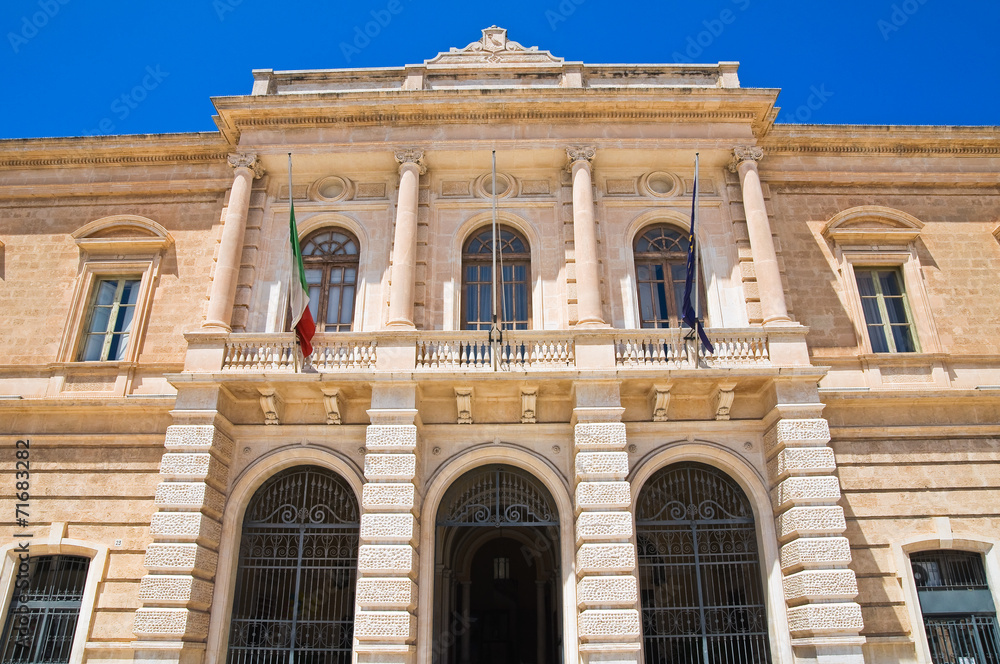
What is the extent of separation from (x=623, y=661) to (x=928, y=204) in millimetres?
Result: 11973

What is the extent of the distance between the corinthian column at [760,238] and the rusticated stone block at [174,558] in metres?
11.0

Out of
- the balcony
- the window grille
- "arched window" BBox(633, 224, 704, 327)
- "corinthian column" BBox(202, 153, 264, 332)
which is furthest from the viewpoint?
"arched window" BBox(633, 224, 704, 327)

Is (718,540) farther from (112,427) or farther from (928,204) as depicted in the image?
(112,427)

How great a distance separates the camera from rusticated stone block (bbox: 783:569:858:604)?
1151 centimetres

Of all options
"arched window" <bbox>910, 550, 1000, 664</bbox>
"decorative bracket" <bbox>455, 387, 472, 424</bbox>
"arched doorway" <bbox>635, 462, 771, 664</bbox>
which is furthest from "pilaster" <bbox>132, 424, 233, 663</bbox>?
"arched window" <bbox>910, 550, 1000, 664</bbox>

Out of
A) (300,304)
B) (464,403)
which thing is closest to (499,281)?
(464,403)

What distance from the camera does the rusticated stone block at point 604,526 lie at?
468 inches

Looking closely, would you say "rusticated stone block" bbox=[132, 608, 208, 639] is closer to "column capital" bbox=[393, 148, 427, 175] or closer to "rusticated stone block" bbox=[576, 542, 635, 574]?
"rusticated stone block" bbox=[576, 542, 635, 574]

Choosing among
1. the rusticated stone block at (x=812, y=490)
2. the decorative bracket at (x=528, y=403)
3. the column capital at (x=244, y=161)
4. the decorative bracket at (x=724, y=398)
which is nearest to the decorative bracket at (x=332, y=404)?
the decorative bracket at (x=528, y=403)

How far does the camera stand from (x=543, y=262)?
15.1 meters

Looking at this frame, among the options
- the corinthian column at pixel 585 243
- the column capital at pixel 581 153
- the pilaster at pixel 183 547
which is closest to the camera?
the pilaster at pixel 183 547

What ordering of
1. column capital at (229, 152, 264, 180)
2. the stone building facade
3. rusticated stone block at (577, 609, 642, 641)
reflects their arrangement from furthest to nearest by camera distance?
column capital at (229, 152, 264, 180), the stone building facade, rusticated stone block at (577, 609, 642, 641)

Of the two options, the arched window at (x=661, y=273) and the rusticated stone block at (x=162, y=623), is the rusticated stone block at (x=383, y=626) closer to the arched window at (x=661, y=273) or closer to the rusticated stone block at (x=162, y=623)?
the rusticated stone block at (x=162, y=623)

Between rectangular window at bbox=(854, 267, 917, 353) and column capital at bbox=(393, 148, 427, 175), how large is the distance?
9.57 meters
